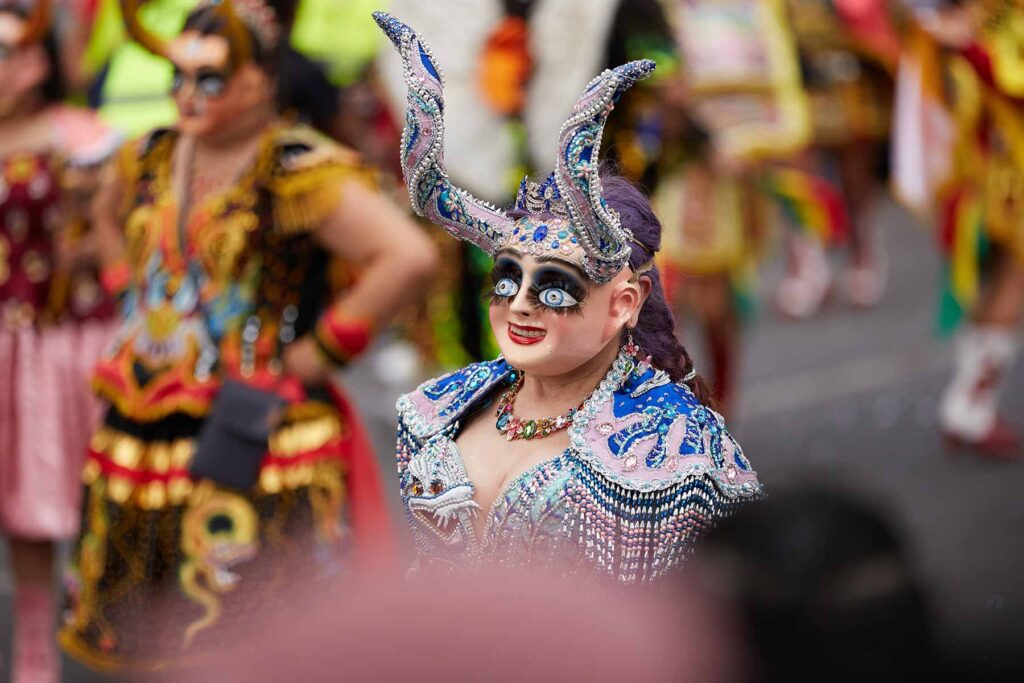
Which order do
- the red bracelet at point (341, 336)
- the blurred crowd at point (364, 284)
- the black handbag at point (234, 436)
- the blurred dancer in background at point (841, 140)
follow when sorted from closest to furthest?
the blurred crowd at point (364, 284), the black handbag at point (234, 436), the red bracelet at point (341, 336), the blurred dancer in background at point (841, 140)

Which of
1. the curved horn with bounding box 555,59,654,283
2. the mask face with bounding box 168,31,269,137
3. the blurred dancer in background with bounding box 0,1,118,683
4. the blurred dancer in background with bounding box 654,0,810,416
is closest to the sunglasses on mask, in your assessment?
the mask face with bounding box 168,31,269,137

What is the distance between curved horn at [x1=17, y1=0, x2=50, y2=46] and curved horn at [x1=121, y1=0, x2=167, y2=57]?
26.4 inches

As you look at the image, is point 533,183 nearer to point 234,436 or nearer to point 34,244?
point 234,436

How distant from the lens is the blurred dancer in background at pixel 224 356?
3.68m

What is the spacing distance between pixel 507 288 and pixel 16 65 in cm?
252

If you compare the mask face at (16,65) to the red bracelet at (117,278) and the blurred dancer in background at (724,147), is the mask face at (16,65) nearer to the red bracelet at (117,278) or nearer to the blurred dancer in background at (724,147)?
the red bracelet at (117,278)

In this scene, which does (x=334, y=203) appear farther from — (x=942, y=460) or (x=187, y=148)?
(x=942, y=460)

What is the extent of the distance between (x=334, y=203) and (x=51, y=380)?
1245 mm

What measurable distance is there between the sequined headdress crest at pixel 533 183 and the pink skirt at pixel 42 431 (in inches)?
95.8

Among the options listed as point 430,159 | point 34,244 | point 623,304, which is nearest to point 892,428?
point 34,244

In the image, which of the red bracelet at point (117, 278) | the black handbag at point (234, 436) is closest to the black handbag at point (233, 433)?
the black handbag at point (234, 436)

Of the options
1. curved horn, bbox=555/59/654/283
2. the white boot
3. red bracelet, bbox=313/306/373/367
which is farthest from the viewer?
the white boot

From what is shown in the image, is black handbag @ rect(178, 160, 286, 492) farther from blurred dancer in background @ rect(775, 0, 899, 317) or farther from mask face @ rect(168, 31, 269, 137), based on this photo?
blurred dancer in background @ rect(775, 0, 899, 317)

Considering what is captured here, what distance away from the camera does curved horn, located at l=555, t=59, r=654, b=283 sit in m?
2.14
